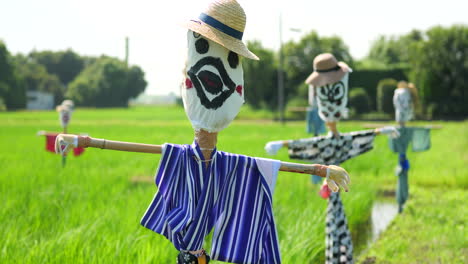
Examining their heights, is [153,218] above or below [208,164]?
below

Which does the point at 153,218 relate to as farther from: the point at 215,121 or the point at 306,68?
the point at 306,68

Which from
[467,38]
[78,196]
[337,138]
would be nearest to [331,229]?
[337,138]

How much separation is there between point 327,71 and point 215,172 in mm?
1639

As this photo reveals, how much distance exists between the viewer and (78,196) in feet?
16.0

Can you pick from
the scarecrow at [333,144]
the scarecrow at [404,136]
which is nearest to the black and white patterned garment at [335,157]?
the scarecrow at [333,144]

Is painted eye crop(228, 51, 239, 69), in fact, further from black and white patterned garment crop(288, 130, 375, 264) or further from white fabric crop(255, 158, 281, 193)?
black and white patterned garment crop(288, 130, 375, 264)

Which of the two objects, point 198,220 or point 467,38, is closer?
point 198,220

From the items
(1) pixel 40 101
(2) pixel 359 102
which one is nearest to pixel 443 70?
(2) pixel 359 102

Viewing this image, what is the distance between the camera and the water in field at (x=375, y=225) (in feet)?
15.2

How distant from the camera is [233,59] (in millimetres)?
1978

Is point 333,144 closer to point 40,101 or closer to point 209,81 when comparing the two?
point 209,81

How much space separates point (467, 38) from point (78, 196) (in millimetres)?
26917

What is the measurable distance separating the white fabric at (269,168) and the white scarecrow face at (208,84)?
0.21 m

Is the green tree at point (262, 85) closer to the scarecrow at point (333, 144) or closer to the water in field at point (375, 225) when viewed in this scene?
the water in field at point (375, 225)
